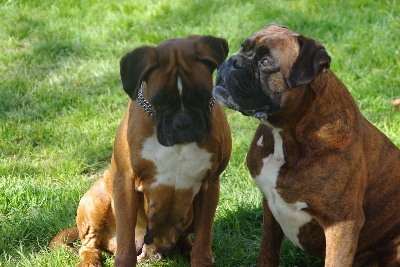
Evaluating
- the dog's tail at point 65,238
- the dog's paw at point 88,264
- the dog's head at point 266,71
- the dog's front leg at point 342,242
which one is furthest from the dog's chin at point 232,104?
the dog's tail at point 65,238

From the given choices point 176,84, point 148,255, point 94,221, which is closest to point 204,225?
point 148,255

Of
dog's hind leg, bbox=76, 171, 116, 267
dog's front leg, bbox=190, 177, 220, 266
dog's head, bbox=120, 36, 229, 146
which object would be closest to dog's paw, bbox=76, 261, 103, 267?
dog's hind leg, bbox=76, 171, 116, 267

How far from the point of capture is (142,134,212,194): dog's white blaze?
4086 mm

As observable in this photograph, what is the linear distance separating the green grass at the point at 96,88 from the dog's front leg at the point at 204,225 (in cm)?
39

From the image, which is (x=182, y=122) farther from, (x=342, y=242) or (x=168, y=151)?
(x=342, y=242)

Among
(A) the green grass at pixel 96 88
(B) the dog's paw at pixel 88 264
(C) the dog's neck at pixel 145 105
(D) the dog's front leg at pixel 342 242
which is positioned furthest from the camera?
(A) the green grass at pixel 96 88

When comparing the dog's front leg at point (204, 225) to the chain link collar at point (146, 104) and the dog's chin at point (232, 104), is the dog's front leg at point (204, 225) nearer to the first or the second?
the chain link collar at point (146, 104)

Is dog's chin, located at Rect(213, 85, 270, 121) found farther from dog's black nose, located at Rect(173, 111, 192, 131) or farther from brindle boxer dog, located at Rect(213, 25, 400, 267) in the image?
dog's black nose, located at Rect(173, 111, 192, 131)

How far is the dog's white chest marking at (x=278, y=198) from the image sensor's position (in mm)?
3836

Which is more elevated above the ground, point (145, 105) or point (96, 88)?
point (145, 105)

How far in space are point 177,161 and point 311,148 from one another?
807mm

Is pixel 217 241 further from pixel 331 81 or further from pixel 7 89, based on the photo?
pixel 7 89

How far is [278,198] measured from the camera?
153 inches

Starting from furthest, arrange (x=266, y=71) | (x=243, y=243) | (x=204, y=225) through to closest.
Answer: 1. (x=243, y=243)
2. (x=204, y=225)
3. (x=266, y=71)
